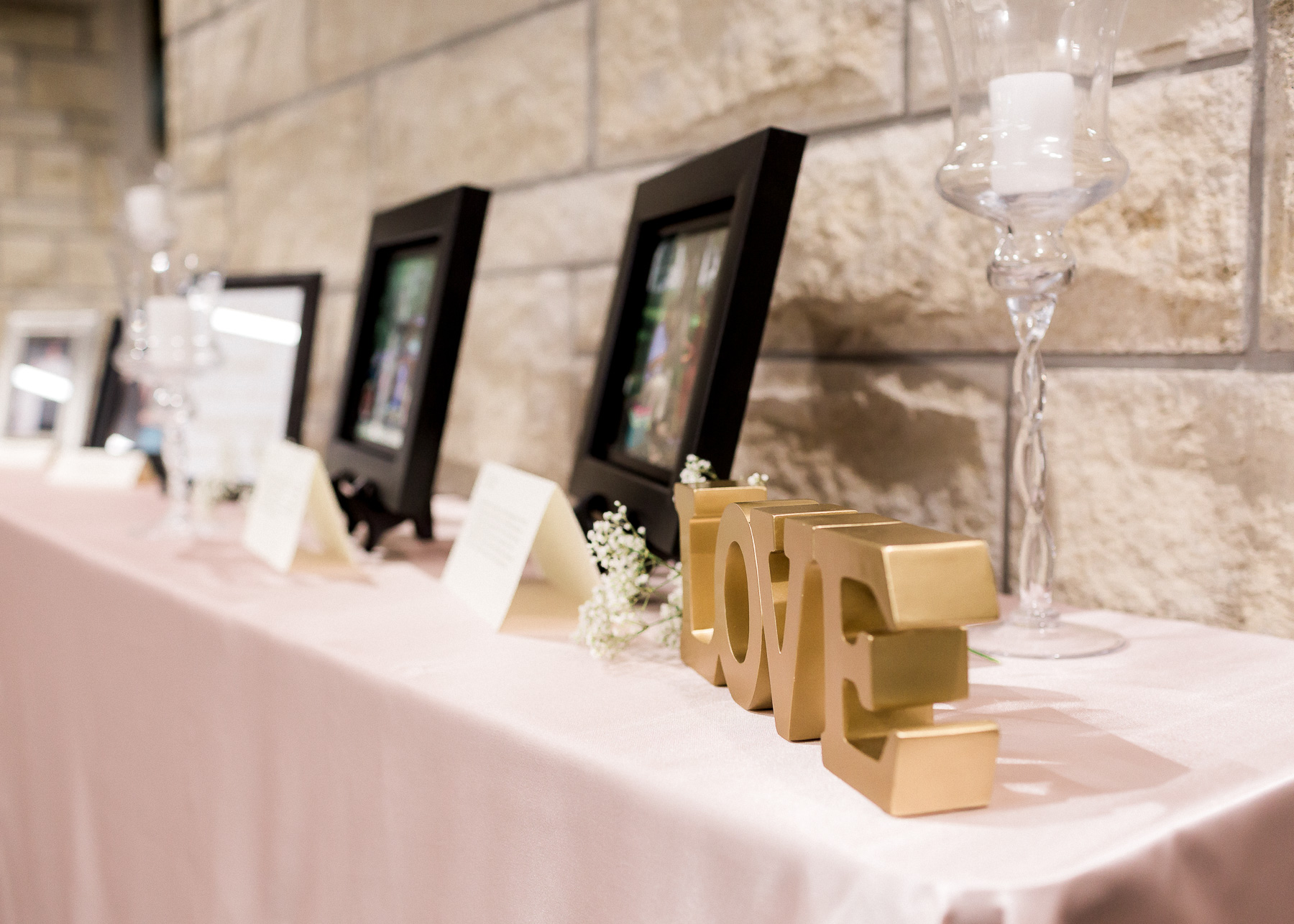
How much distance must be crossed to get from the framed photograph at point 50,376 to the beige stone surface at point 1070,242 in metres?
1.81

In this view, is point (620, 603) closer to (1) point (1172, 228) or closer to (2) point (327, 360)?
(1) point (1172, 228)

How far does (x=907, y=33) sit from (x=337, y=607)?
839 millimetres

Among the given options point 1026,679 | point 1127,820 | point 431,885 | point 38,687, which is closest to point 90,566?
point 38,687

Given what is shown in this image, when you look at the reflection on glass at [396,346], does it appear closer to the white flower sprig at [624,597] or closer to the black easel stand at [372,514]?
the black easel stand at [372,514]

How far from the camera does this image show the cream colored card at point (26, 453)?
225cm

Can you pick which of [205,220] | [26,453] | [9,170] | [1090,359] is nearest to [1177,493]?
[1090,359]

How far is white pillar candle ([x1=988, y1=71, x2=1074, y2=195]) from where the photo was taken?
72 cm

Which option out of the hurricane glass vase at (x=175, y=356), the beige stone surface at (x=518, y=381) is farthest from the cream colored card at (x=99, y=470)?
the beige stone surface at (x=518, y=381)

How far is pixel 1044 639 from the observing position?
0.81m

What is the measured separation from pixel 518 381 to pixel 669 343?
2.43 feet

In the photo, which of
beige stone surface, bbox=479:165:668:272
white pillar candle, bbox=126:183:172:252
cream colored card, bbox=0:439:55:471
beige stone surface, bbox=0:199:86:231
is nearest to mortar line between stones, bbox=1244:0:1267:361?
beige stone surface, bbox=479:165:668:272

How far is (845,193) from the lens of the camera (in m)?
1.18

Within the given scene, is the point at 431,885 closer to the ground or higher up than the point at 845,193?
closer to the ground

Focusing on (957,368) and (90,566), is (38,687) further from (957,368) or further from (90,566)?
(957,368)
